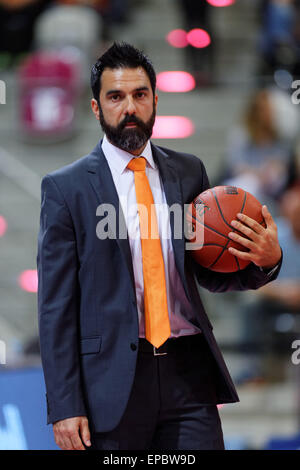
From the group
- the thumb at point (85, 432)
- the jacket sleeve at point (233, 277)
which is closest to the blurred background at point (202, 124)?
the jacket sleeve at point (233, 277)

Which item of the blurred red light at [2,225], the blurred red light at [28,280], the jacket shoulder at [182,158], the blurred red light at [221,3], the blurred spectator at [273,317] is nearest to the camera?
the jacket shoulder at [182,158]

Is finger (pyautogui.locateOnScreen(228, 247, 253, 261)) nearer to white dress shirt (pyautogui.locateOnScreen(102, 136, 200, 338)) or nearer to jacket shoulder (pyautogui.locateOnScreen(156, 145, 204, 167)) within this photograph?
white dress shirt (pyautogui.locateOnScreen(102, 136, 200, 338))

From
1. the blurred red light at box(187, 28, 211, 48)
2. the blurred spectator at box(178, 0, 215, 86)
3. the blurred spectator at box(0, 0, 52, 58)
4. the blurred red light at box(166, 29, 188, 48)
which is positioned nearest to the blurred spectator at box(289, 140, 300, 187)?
the blurred spectator at box(178, 0, 215, 86)

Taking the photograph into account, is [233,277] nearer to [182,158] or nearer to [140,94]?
[182,158]

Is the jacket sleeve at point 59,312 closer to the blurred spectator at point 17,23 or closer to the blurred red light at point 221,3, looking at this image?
the blurred spectator at point 17,23

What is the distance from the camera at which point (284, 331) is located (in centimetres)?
489

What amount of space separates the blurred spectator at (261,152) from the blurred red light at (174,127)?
0.37 metres

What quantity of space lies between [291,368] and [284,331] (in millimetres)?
212

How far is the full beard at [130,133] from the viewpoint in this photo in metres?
2.27

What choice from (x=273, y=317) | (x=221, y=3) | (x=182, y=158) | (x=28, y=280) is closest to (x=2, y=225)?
(x=28, y=280)

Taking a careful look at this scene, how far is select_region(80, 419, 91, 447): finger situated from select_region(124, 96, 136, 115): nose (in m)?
0.80

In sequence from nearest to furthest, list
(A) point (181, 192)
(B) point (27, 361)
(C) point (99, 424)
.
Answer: (C) point (99, 424)
(A) point (181, 192)
(B) point (27, 361)

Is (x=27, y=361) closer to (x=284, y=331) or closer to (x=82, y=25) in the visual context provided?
(x=284, y=331)

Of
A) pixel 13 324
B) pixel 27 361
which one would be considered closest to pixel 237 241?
pixel 27 361
